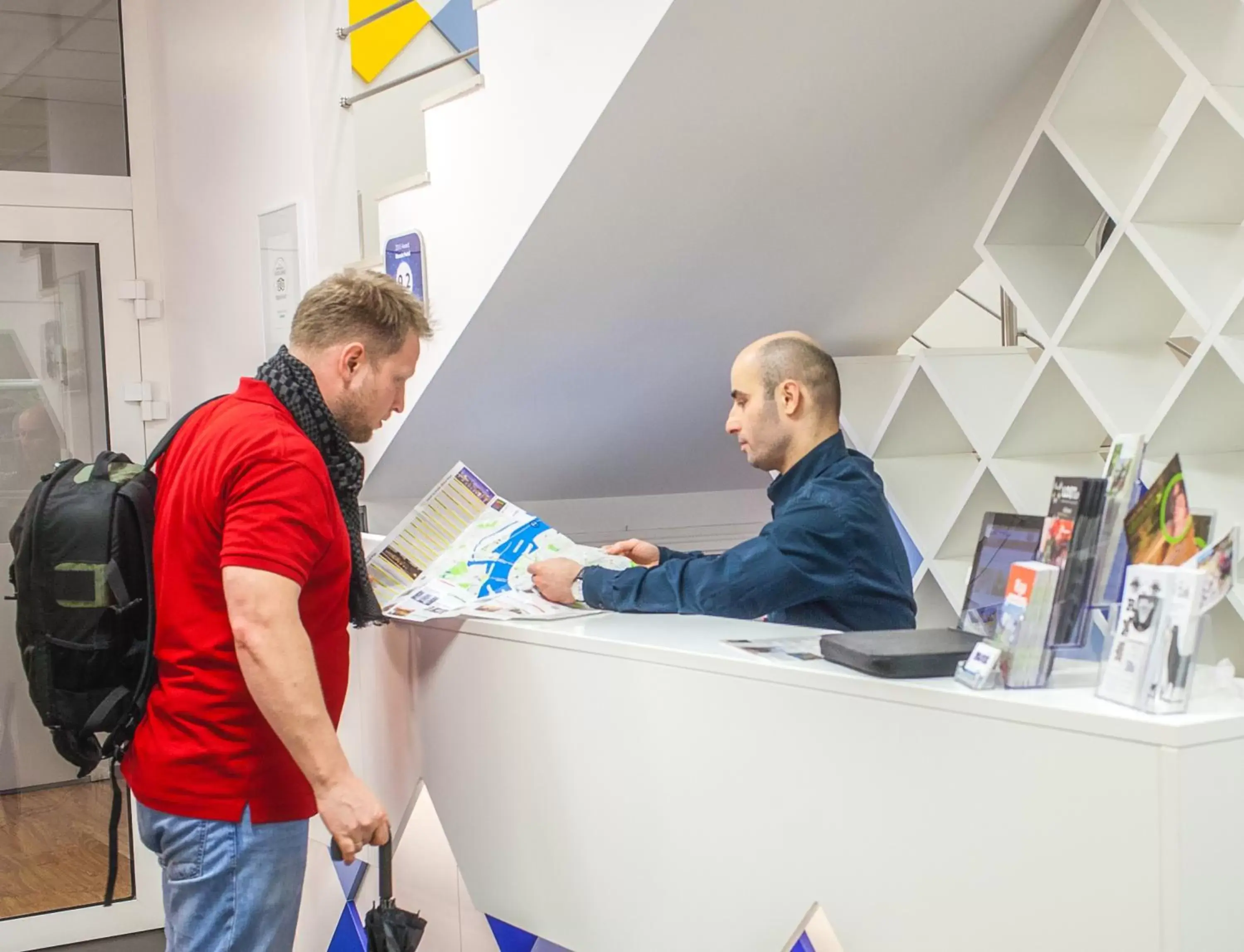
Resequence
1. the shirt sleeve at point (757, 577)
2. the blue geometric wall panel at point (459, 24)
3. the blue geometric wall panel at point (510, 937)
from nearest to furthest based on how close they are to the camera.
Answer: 1. the shirt sleeve at point (757, 577)
2. the blue geometric wall panel at point (510, 937)
3. the blue geometric wall panel at point (459, 24)

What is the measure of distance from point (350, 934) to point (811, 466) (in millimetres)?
1207

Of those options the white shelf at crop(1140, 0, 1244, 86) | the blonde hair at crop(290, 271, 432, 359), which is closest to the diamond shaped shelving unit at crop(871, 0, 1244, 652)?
the white shelf at crop(1140, 0, 1244, 86)

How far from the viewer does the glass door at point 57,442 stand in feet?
11.2

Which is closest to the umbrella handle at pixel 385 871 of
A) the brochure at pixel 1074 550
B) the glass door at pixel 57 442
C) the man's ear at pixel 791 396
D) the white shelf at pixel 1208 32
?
the man's ear at pixel 791 396

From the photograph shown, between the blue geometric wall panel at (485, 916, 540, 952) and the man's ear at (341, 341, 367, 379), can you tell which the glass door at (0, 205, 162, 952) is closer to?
the blue geometric wall panel at (485, 916, 540, 952)

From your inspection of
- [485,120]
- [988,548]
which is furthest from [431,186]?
[988,548]

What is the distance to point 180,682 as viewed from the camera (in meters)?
1.63

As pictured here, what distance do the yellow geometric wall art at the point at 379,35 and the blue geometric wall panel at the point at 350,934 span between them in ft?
5.63

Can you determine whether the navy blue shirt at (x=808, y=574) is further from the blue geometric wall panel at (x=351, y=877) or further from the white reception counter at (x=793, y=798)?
the blue geometric wall panel at (x=351, y=877)

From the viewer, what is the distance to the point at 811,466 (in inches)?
79.7

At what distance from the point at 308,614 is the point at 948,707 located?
32.1 inches

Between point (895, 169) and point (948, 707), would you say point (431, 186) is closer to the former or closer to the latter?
point (895, 169)

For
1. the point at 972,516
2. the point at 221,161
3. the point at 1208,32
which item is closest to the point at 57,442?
the point at 221,161

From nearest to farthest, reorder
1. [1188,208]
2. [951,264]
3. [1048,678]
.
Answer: [1048,678]
[1188,208]
[951,264]
